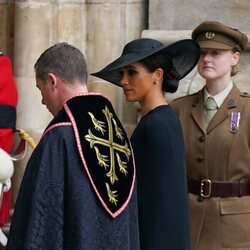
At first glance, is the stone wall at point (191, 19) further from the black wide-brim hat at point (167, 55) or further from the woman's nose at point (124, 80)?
the woman's nose at point (124, 80)

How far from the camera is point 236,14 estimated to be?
5.14 m

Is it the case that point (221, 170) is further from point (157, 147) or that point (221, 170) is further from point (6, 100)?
point (6, 100)

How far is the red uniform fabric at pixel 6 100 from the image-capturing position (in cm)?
504

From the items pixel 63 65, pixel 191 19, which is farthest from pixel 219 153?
pixel 191 19

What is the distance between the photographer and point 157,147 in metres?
3.57

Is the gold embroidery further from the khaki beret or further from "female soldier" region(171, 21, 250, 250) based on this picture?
the khaki beret

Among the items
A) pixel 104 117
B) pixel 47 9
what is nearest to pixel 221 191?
pixel 104 117

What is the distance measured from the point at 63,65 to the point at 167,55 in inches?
26.7

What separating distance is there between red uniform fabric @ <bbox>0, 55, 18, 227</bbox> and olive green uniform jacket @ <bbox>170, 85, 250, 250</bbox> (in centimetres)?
122

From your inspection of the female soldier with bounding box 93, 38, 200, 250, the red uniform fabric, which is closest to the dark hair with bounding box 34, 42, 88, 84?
the female soldier with bounding box 93, 38, 200, 250

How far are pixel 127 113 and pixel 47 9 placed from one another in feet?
2.17

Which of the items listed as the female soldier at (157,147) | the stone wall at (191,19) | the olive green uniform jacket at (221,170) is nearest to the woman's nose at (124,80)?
the female soldier at (157,147)

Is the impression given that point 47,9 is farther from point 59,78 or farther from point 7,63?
point 59,78

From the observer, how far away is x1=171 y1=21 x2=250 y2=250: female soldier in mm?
4039
